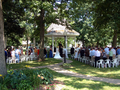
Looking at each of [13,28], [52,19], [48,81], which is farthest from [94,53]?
[13,28]

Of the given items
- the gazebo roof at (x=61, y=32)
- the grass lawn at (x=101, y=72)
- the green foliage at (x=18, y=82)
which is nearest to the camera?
the green foliage at (x=18, y=82)

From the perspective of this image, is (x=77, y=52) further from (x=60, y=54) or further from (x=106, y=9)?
(x=106, y=9)

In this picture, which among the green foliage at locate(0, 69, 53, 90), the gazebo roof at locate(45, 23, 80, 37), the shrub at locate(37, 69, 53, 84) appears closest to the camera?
the green foliage at locate(0, 69, 53, 90)

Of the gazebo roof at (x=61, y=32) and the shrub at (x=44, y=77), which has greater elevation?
the gazebo roof at (x=61, y=32)

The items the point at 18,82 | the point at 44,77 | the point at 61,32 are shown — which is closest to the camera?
the point at 18,82

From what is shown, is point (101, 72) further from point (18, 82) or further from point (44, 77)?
point (18, 82)

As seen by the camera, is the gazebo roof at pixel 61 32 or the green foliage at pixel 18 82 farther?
the gazebo roof at pixel 61 32

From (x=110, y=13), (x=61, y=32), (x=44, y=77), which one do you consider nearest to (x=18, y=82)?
(x=44, y=77)

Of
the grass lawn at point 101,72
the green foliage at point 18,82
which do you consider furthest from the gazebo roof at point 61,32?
the green foliage at point 18,82

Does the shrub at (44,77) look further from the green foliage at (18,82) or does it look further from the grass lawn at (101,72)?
the grass lawn at (101,72)

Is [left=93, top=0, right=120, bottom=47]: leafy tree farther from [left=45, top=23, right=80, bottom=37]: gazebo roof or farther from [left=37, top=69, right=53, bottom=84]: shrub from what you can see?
[left=37, top=69, right=53, bottom=84]: shrub

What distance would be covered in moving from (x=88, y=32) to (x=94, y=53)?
17.3m

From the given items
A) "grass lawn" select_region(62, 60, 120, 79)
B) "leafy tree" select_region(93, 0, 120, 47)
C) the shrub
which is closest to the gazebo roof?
"leafy tree" select_region(93, 0, 120, 47)

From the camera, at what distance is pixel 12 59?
46.3ft
